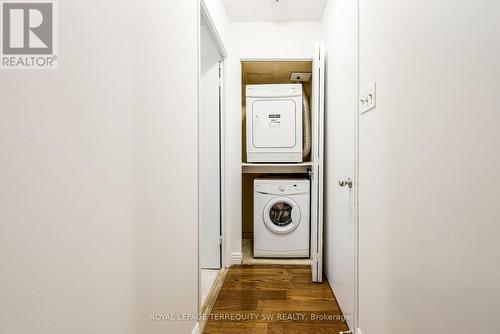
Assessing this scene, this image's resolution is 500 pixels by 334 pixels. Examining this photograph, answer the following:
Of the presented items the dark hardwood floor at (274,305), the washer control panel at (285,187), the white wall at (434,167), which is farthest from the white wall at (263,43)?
the white wall at (434,167)

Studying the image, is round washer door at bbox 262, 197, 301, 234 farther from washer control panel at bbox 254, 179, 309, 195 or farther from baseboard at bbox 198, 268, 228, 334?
baseboard at bbox 198, 268, 228, 334

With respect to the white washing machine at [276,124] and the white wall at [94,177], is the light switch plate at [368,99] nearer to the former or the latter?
the white wall at [94,177]

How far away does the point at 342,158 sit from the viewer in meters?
1.81

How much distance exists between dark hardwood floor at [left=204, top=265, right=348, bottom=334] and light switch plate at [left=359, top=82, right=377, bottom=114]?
4.53ft

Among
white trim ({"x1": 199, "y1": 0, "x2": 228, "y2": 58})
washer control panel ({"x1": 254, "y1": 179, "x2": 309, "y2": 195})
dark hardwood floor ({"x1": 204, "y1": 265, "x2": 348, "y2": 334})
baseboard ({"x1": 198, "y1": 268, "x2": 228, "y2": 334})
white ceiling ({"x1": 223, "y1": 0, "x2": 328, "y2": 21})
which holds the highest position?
white ceiling ({"x1": 223, "y1": 0, "x2": 328, "y2": 21})

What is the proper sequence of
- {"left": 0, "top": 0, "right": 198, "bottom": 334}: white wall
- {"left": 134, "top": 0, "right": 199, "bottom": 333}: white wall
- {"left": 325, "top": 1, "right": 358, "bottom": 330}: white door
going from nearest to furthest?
{"left": 0, "top": 0, "right": 198, "bottom": 334}: white wall
{"left": 134, "top": 0, "right": 199, "bottom": 333}: white wall
{"left": 325, "top": 1, "right": 358, "bottom": 330}: white door

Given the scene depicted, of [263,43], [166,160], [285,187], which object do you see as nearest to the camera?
[166,160]

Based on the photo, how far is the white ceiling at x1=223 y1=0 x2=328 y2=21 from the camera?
238 centimetres
